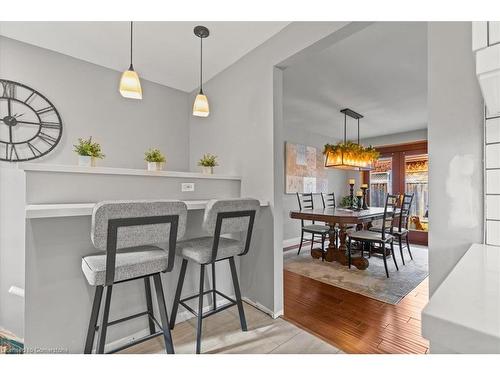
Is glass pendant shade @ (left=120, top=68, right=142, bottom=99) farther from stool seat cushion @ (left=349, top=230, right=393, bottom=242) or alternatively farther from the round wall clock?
stool seat cushion @ (left=349, top=230, right=393, bottom=242)

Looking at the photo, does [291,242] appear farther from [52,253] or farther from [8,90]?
[8,90]

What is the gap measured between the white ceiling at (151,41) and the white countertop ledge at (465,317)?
6.73 feet

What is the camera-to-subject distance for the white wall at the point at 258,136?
6.51 ft

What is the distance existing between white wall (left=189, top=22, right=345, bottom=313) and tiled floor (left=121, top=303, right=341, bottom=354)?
0.20 m

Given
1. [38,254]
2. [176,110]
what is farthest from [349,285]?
[176,110]

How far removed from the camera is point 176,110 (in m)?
3.20

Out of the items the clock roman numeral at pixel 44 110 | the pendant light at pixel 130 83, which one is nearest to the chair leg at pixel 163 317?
the pendant light at pixel 130 83

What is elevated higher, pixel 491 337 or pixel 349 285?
pixel 491 337

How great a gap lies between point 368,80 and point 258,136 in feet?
5.58

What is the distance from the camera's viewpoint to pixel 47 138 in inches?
90.0

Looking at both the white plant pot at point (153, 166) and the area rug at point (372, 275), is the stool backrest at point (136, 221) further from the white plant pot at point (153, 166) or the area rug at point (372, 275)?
the area rug at point (372, 275)

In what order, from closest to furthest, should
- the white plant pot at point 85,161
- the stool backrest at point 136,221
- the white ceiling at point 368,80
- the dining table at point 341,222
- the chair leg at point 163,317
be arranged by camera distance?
the stool backrest at point 136,221 → the chair leg at point 163,317 → the white plant pot at point 85,161 → the white ceiling at point 368,80 → the dining table at point 341,222
